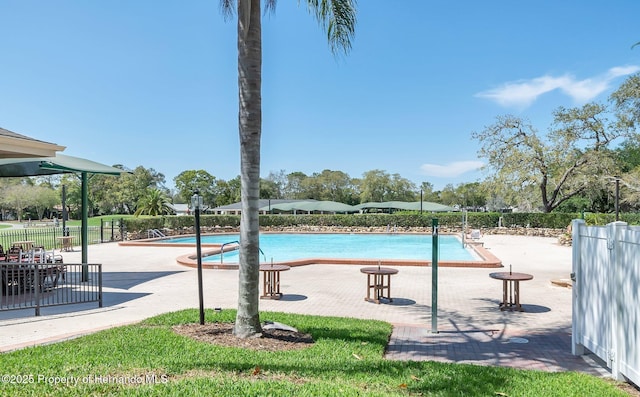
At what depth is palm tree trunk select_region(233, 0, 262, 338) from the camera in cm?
572

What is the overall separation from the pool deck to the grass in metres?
0.82

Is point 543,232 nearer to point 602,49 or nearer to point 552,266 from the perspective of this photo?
point 602,49

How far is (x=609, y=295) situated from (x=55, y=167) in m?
12.0

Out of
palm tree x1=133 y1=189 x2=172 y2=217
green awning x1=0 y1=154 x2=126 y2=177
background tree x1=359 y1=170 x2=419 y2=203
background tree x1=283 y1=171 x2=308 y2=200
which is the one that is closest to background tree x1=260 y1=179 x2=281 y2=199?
background tree x1=283 y1=171 x2=308 y2=200

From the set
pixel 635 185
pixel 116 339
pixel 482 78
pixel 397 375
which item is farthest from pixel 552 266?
pixel 635 185

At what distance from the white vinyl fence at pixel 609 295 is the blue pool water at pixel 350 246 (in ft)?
43.0

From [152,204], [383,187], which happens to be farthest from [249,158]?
[383,187]

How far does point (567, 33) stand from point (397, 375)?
22004mm

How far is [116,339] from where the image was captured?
5.51 m

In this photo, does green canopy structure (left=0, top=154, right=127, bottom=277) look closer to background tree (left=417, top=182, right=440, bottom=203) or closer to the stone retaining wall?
the stone retaining wall

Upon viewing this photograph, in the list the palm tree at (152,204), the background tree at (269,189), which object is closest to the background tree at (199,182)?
the background tree at (269,189)

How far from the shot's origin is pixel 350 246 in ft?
88.6

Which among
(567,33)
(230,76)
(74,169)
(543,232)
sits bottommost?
(543,232)

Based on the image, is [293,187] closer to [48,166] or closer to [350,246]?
[350,246]
